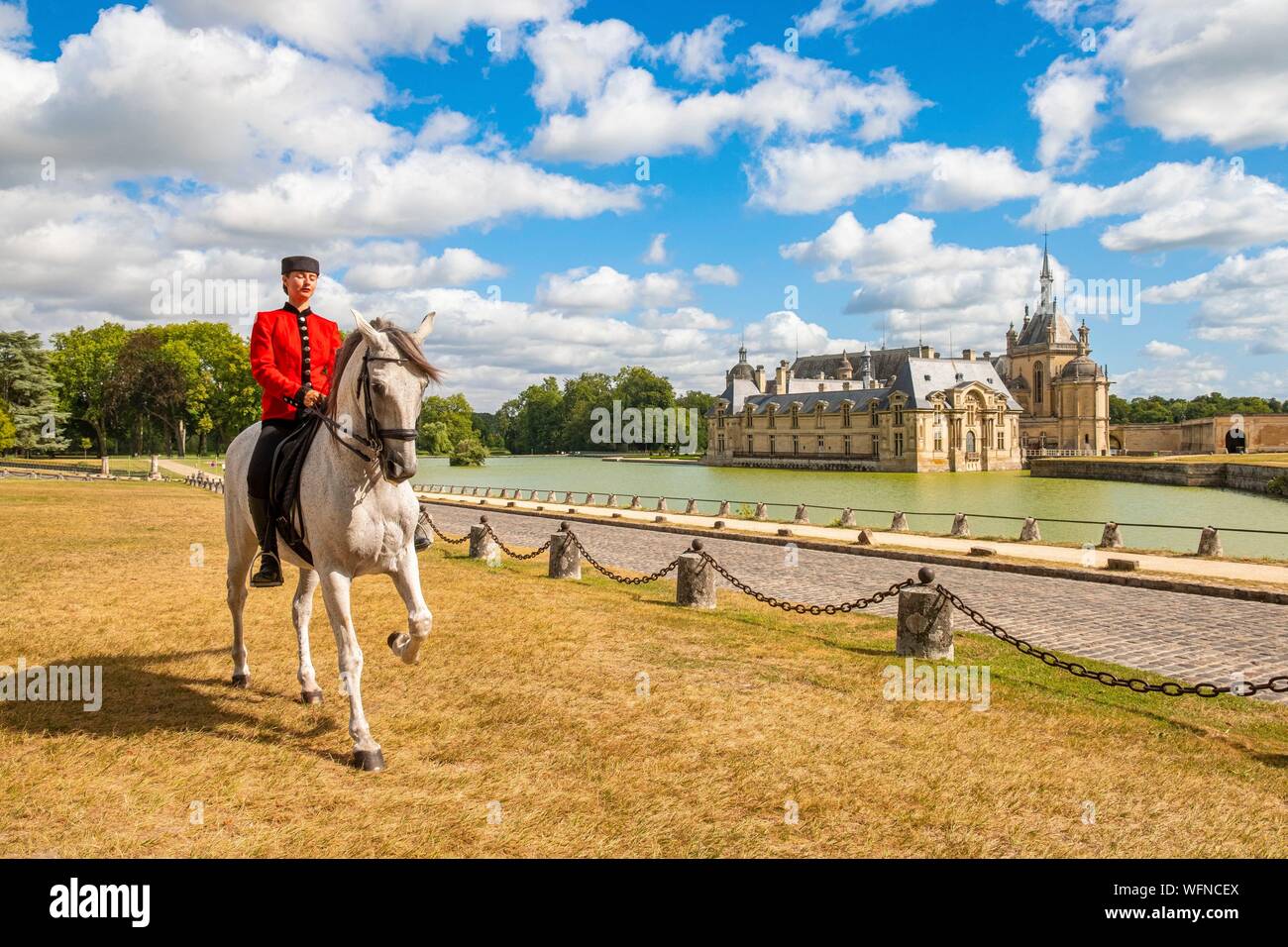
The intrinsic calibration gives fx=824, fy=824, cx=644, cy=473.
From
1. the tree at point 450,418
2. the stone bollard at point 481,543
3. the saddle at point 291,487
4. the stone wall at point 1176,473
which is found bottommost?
the stone bollard at point 481,543

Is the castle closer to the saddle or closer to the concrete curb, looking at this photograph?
the concrete curb

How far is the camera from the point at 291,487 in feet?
20.4

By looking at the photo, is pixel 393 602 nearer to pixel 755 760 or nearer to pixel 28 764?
pixel 28 764

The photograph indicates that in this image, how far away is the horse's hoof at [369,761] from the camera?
5.40 meters

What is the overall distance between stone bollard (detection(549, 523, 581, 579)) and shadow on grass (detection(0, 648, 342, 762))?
308 inches

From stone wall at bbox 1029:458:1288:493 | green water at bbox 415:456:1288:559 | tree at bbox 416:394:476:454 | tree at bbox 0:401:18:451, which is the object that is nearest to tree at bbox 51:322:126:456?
tree at bbox 0:401:18:451

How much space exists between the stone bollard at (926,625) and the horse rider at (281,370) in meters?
5.51

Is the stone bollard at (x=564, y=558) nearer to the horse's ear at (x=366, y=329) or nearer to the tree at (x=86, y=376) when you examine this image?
the horse's ear at (x=366, y=329)

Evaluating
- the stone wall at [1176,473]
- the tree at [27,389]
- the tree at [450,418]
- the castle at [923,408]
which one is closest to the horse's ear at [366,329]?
the stone wall at [1176,473]

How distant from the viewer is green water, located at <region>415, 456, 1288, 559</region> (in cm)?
3164

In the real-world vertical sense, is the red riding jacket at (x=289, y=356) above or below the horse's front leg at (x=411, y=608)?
above

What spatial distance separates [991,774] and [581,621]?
5921 mm

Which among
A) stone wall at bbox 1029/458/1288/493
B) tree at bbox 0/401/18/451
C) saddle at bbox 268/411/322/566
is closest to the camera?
saddle at bbox 268/411/322/566

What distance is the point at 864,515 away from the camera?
40.6m
